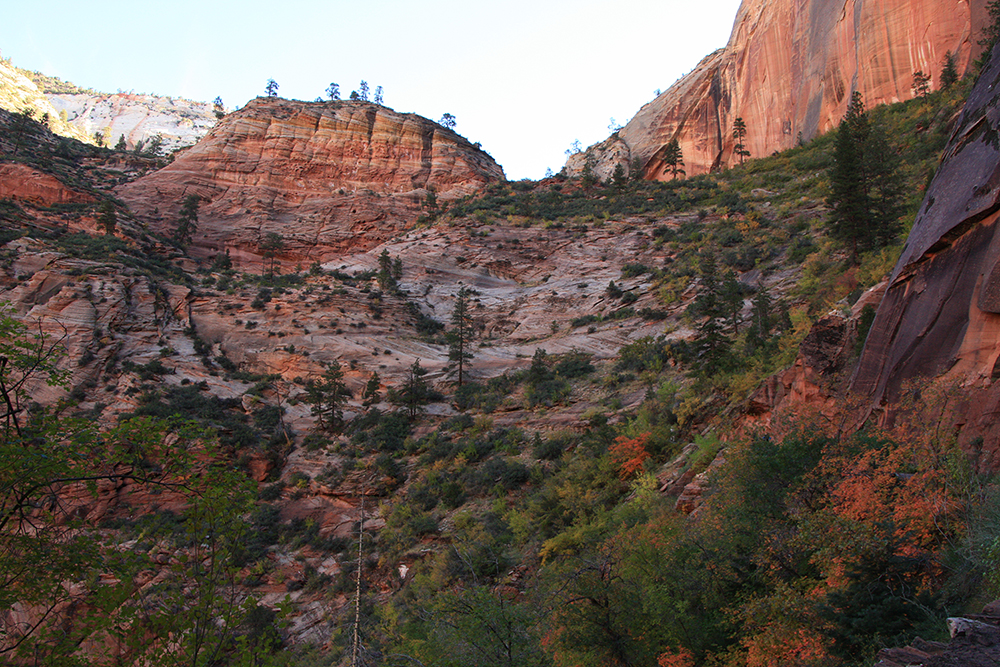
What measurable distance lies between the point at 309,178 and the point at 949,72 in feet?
209

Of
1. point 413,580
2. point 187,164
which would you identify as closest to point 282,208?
point 187,164

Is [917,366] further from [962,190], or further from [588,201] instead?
[588,201]

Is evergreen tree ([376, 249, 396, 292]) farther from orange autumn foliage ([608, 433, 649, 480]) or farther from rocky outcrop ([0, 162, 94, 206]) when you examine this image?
orange autumn foliage ([608, 433, 649, 480])

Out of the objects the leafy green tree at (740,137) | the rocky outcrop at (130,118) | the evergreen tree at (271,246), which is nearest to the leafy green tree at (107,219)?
the evergreen tree at (271,246)

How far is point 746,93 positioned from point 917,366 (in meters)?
62.8

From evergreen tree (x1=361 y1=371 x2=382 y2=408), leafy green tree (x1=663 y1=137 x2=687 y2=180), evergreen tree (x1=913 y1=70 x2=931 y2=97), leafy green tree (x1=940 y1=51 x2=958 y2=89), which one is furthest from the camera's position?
leafy green tree (x1=663 y1=137 x2=687 y2=180)

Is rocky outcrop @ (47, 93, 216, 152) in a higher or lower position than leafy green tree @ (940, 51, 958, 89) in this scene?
higher

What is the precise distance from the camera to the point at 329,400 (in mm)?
32656

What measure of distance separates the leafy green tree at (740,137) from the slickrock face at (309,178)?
102 feet

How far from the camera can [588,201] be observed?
2399 inches

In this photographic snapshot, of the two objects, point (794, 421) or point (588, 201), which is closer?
point (794, 421)

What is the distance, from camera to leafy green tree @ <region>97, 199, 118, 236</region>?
4838 centimetres

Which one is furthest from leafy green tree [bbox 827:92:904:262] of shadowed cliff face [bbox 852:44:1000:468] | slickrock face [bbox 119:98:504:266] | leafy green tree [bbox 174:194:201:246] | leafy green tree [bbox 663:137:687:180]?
leafy green tree [bbox 174:194:201:246]

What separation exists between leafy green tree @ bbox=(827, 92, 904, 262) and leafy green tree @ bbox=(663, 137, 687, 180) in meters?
39.6
